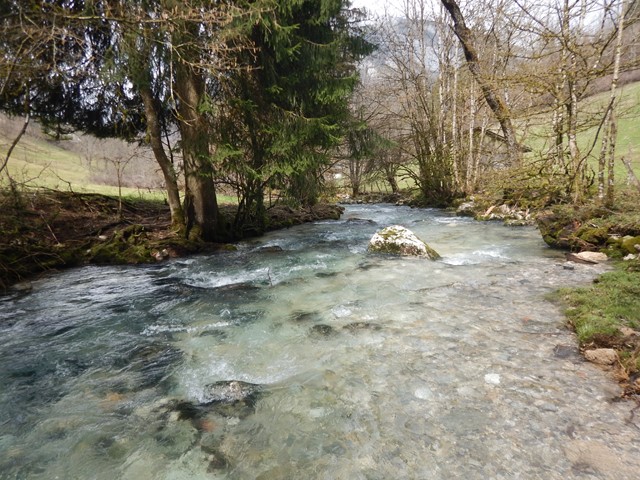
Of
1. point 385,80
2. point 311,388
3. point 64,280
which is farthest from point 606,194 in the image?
point 385,80

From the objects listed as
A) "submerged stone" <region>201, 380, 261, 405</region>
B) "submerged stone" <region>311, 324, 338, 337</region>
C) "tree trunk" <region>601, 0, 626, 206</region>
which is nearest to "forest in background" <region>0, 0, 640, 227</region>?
"tree trunk" <region>601, 0, 626, 206</region>

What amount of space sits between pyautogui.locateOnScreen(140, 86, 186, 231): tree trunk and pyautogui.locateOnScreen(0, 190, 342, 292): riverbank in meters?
0.48

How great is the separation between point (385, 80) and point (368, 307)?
63.8ft

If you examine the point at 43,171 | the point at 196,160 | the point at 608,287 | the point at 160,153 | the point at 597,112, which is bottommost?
the point at 608,287

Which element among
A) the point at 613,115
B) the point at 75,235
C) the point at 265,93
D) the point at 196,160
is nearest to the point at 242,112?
the point at 265,93

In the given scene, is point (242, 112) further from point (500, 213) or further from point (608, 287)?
point (500, 213)

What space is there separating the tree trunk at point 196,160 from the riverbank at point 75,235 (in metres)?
0.64

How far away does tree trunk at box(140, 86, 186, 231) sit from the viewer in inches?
318

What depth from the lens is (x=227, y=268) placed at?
735cm

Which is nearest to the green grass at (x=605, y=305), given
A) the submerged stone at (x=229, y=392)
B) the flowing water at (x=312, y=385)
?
the flowing water at (x=312, y=385)

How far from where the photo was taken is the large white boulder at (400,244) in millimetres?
7344

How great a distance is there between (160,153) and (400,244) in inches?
249

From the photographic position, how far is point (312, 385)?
3.04m

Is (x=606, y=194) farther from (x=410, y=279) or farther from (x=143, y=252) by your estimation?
(x=143, y=252)
